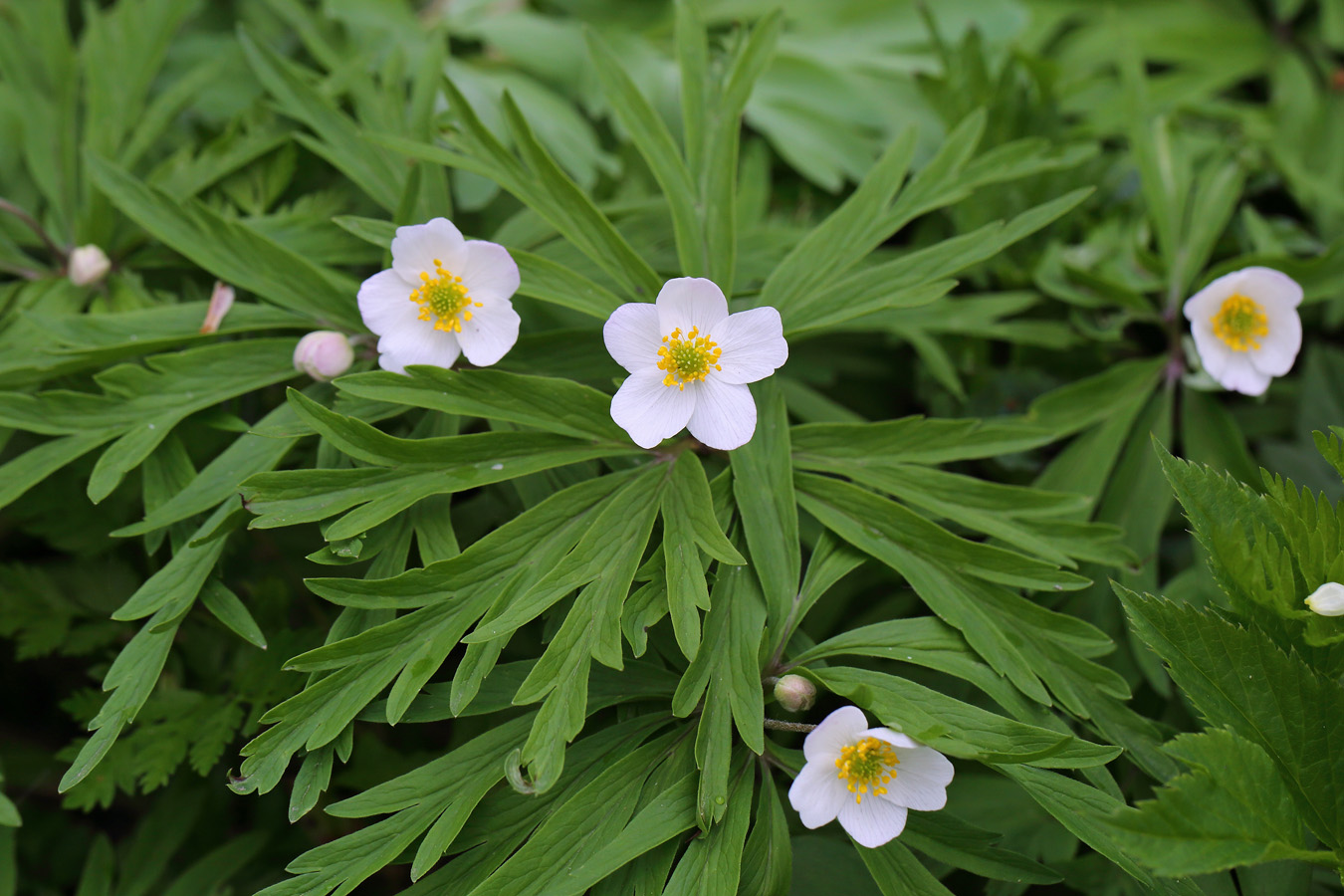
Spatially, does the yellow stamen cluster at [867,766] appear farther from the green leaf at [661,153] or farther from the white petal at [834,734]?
the green leaf at [661,153]

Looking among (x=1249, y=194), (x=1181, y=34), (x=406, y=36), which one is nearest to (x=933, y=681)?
(x=1249, y=194)

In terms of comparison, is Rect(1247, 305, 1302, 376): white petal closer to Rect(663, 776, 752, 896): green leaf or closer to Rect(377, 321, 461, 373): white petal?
Rect(663, 776, 752, 896): green leaf

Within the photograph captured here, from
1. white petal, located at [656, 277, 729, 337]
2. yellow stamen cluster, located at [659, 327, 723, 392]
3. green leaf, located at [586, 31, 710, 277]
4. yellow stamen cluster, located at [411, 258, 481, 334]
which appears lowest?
yellow stamen cluster, located at [411, 258, 481, 334]

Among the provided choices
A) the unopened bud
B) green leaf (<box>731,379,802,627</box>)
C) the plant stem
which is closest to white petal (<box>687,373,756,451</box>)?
green leaf (<box>731,379,802,627</box>)

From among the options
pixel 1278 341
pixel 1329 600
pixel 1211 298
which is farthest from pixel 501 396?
pixel 1278 341

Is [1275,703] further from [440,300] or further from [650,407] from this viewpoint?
[440,300]
